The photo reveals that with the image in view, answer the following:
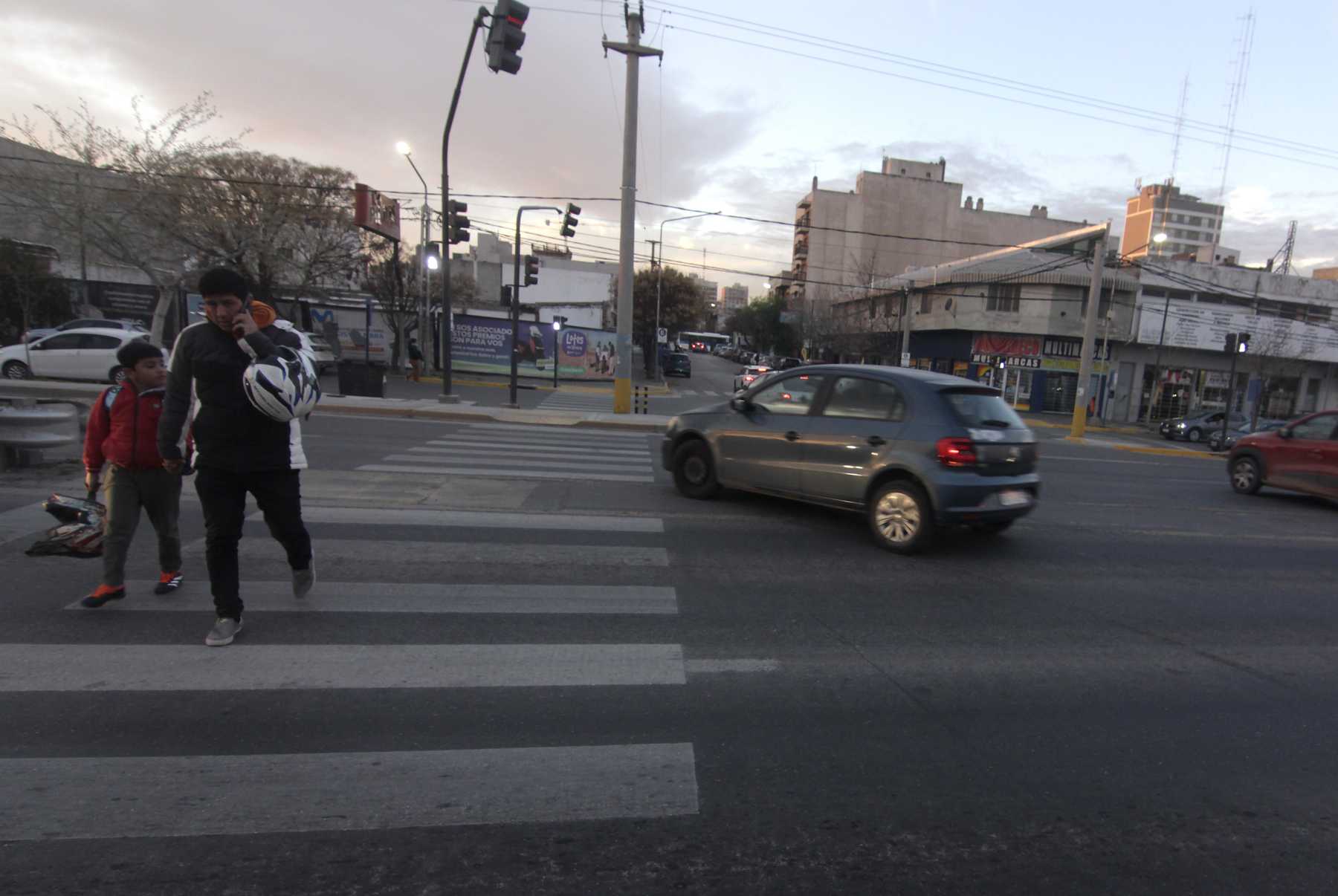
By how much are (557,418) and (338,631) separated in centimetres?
1371

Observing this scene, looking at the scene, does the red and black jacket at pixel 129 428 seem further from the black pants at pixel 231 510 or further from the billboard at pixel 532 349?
the billboard at pixel 532 349

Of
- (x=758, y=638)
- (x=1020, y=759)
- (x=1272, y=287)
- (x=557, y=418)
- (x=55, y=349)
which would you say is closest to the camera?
(x=1020, y=759)

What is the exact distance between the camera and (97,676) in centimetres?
371

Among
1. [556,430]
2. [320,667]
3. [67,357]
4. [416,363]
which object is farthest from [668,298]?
[320,667]

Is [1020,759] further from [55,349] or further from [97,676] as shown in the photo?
[55,349]

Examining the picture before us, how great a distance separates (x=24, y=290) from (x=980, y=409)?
3549 cm

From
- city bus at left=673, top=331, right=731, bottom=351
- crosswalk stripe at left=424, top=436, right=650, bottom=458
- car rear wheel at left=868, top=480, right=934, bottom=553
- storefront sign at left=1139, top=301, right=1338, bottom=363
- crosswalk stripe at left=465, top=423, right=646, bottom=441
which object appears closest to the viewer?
car rear wheel at left=868, top=480, right=934, bottom=553

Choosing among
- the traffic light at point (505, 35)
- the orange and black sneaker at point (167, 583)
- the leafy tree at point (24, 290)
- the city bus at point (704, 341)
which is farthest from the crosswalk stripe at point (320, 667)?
the city bus at point (704, 341)

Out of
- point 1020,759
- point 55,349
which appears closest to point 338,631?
point 1020,759

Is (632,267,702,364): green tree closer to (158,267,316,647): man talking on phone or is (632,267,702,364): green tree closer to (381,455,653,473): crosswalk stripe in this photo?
(381,455,653,473): crosswalk stripe

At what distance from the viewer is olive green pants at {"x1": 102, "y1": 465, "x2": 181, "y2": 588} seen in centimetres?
452

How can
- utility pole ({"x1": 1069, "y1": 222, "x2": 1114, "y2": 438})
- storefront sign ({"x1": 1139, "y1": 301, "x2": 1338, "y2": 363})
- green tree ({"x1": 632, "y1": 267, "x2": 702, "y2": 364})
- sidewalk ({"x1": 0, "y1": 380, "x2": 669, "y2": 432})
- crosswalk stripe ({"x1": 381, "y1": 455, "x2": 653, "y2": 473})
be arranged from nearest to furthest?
crosswalk stripe ({"x1": 381, "y1": 455, "x2": 653, "y2": 473}) → sidewalk ({"x1": 0, "y1": 380, "x2": 669, "y2": 432}) → utility pole ({"x1": 1069, "y1": 222, "x2": 1114, "y2": 438}) → storefront sign ({"x1": 1139, "y1": 301, "x2": 1338, "y2": 363}) → green tree ({"x1": 632, "y1": 267, "x2": 702, "y2": 364})

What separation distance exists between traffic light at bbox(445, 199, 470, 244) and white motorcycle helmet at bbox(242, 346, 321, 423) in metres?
16.6

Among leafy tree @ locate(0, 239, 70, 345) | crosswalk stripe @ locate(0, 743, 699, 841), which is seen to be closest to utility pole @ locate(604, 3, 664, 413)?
crosswalk stripe @ locate(0, 743, 699, 841)
